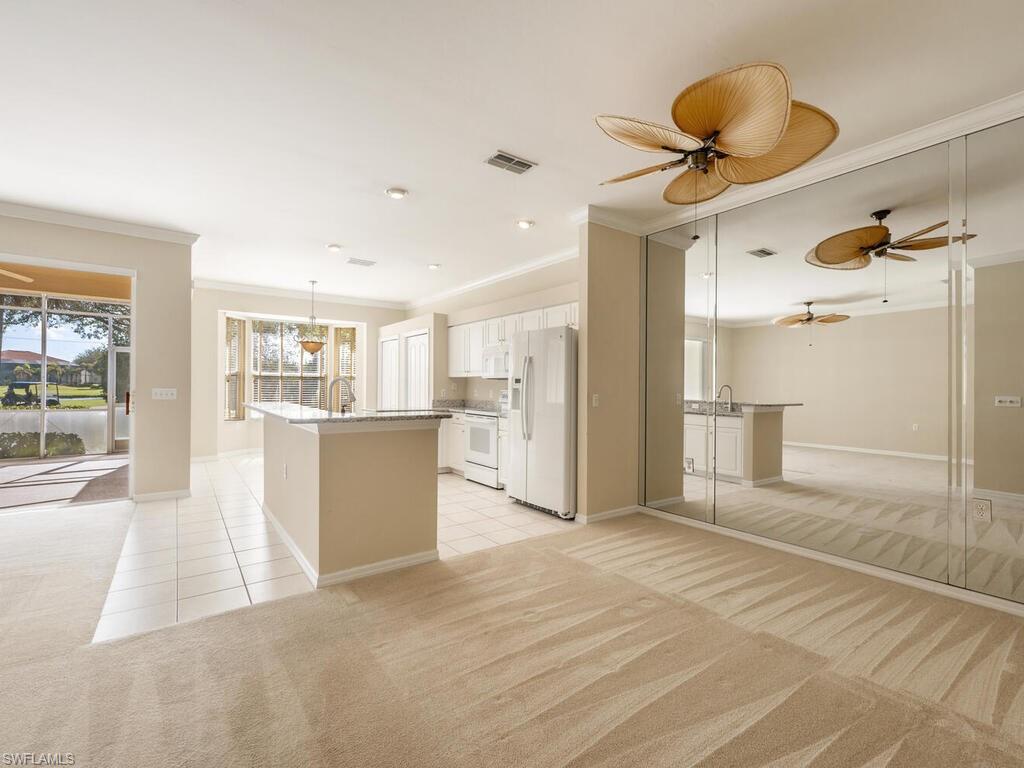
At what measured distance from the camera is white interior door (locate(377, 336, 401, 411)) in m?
8.28

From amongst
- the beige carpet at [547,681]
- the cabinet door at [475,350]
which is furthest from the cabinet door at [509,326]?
the beige carpet at [547,681]

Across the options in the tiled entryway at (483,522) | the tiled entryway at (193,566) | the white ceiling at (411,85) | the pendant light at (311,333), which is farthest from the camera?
the pendant light at (311,333)

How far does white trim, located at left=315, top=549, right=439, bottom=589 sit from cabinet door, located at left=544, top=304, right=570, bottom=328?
2877 millimetres

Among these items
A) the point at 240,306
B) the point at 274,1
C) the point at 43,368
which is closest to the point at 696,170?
the point at 274,1

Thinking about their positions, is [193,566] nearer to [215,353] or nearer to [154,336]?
[154,336]

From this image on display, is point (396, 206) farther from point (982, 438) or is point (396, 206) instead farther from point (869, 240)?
point (982, 438)

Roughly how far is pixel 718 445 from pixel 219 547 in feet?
13.3

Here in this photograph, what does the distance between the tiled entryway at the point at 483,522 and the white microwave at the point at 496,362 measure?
1478 millimetres

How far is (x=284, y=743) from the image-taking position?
1639 millimetres

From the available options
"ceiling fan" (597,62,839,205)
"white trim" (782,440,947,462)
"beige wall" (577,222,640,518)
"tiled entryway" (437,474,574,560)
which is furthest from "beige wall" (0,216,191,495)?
"white trim" (782,440,947,462)

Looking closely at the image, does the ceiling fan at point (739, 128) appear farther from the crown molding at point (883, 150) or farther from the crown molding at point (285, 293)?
the crown molding at point (285, 293)

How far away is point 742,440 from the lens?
3.95 m

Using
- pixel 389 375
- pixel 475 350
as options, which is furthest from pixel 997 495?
pixel 389 375

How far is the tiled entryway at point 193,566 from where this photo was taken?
2.61 metres
